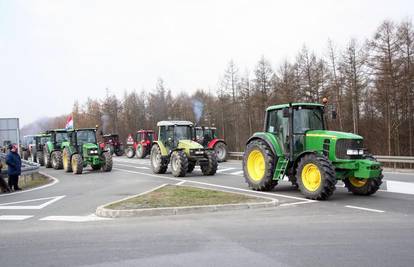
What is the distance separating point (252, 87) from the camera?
1661 inches

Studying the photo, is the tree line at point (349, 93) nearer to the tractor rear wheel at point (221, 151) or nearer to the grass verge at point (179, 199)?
the tractor rear wheel at point (221, 151)

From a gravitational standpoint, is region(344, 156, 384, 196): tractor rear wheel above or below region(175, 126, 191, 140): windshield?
below

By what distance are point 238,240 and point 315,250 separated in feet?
4.39

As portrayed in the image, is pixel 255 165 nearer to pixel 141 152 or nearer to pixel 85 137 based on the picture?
pixel 85 137

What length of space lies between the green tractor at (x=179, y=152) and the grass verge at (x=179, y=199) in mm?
6765

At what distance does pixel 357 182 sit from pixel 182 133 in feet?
33.9

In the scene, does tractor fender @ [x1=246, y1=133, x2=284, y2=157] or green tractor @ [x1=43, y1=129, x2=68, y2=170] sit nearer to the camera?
tractor fender @ [x1=246, y1=133, x2=284, y2=157]

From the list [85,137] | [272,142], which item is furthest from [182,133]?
[272,142]

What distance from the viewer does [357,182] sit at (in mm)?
12555

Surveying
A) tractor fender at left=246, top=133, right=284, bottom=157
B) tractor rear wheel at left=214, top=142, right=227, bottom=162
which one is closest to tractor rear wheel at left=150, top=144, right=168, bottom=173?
tractor fender at left=246, top=133, right=284, bottom=157

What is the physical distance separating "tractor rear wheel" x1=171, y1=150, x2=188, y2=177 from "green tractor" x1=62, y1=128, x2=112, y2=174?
568cm

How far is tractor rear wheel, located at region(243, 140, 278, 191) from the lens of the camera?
13359mm

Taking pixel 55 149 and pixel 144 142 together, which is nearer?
pixel 55 149

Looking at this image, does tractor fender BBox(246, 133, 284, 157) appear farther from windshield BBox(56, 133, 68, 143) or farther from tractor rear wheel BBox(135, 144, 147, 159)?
tractor rear wheel BBox(135, 144, 147, 159)
